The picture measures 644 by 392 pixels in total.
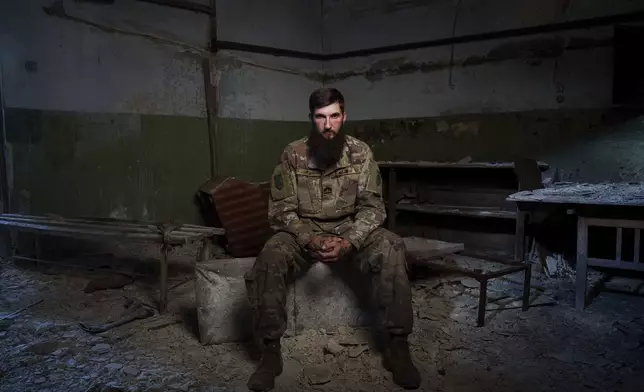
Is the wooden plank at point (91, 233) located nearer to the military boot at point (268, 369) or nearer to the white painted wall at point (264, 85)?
the military boot at point (268, 369)

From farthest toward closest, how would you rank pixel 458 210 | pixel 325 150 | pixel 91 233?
pixel 458 210 → pixel 91 233 → pixel 325 150

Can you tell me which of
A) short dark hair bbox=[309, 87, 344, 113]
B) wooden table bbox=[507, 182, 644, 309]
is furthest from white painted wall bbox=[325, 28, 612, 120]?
short dark hair bbox=[309, 87, 344, 113]

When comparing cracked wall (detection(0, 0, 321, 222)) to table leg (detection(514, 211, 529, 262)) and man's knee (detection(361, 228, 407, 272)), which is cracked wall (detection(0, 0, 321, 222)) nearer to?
table leg (detection(514, 211, 529, 262))

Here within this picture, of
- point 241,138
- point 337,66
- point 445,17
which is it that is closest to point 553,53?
point 445,17

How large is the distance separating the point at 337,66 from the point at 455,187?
249cm

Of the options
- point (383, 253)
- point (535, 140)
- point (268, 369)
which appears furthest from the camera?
point (535, 140)

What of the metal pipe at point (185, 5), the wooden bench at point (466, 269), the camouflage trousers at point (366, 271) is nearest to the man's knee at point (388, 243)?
the camouflage trousers at point (366, 271)

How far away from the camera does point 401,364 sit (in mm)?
2408

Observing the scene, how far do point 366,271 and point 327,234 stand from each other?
1.18ft

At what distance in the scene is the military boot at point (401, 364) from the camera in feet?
7.63

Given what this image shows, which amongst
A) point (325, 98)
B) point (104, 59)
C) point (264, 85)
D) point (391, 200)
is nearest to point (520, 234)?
point (391, 200)

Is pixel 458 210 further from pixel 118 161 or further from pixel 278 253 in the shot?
pixel 118 161

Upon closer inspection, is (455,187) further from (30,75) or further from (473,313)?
(30,75)

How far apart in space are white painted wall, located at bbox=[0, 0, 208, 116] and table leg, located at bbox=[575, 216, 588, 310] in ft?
13.9
